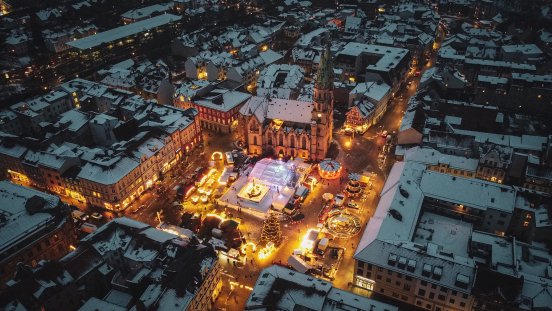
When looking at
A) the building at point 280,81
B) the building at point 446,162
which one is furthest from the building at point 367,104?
the building at point 446,162

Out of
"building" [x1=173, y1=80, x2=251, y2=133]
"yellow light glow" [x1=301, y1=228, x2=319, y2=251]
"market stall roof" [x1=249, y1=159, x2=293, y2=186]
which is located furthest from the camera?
"building" [x1=173, y1=80, x2=251, y2=133]

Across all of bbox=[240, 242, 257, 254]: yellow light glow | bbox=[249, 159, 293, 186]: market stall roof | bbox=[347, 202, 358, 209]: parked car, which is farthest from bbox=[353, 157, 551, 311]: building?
bbox=[249, 159, 293, 186]: market stall roof

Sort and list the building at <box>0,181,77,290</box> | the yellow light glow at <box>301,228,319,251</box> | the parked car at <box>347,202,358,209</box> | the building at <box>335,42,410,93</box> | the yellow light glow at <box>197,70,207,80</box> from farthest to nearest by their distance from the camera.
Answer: the yellow light glow at <box>197,70,207,80</box>, the building at <box>335,42,410,93</box>, the parked car at <box>347,202,358,209</box>, the yellow light glow at <box>301,228,319,251</box>, the building at <box>0,181,77,290</box>

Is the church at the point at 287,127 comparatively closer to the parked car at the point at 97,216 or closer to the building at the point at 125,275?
the parked car at the point at 97,216

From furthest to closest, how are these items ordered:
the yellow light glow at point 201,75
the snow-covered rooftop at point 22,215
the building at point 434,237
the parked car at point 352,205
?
1. the yellow light glow at point 201,75
2. the parked car at point 352,205
3. the snow-covered rooftop at point 22,215
4. the building at point 434,237

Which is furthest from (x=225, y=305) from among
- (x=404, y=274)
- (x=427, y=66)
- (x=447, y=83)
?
(x=427, y=66)

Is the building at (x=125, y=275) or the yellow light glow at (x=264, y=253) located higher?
the building at (x=125, y=275)

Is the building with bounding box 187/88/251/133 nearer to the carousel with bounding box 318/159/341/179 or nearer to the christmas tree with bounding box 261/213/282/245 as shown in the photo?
the carousel with bounding box 318/159/341/179
